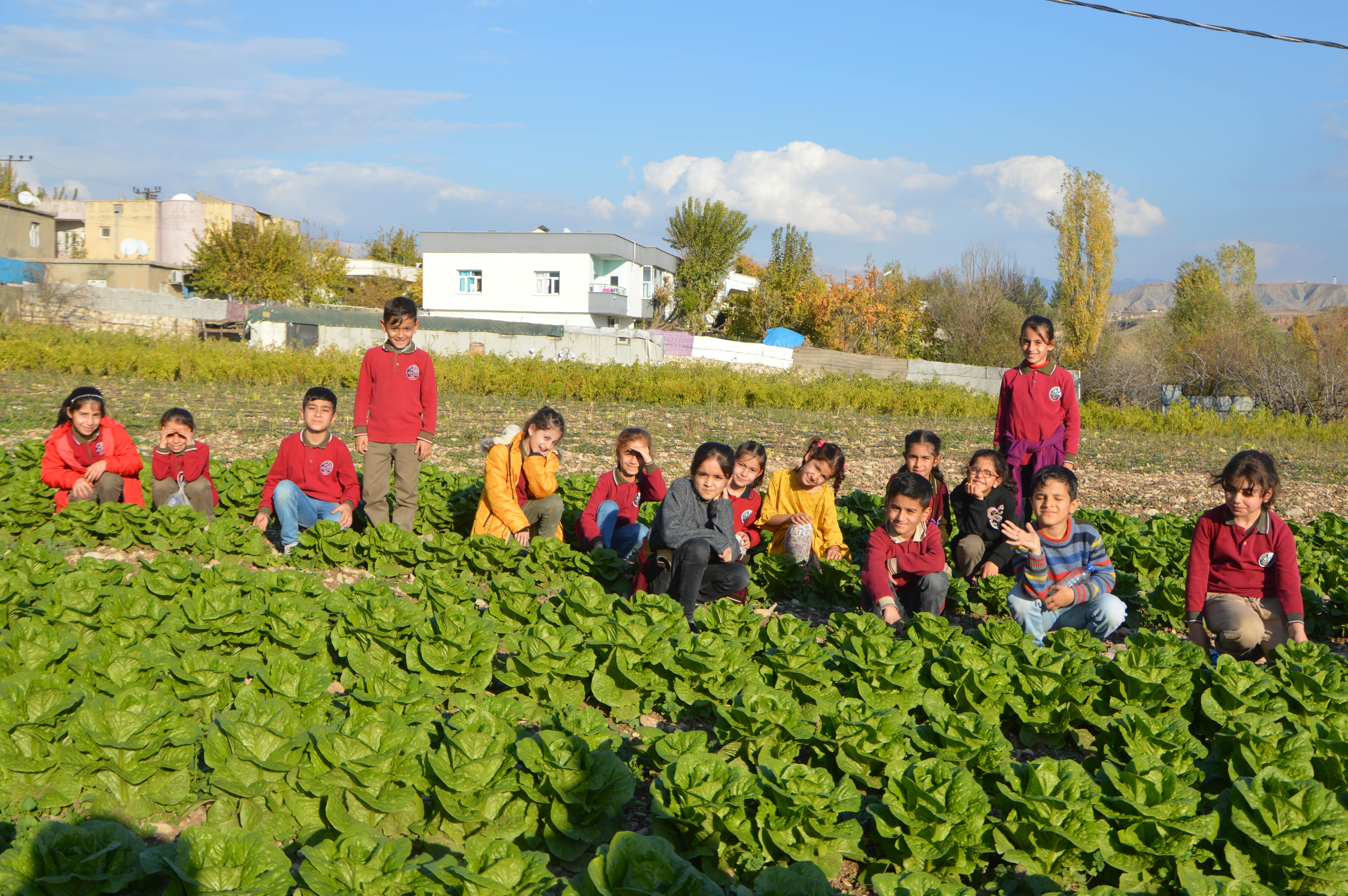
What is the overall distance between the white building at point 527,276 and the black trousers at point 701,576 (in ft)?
122

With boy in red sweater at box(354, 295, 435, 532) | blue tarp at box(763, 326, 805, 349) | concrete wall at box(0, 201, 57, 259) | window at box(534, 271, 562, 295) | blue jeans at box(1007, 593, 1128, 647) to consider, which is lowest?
blue jeans at box(1007, 593, 1128, 647)

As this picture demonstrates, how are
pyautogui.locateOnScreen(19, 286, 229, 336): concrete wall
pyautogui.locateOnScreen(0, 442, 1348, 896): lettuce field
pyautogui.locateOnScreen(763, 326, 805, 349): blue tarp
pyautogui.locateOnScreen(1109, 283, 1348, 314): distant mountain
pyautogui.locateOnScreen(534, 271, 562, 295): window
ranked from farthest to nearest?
pyautogui.locateOnScreen(1109, 283, 1348, 314): distant mountain → pyautogui.locateOnScreen(534, 271, 562, 295): window → pyautogui.locateOnScreen(763, 326, 805, 349): blue tarp → pyautogui.locateOnScreen(19, 286, 229, 336): concrete wall → pyautogui.locateOnScreen(0, 442, 1348, 896): lettuce field

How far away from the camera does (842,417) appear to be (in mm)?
18844

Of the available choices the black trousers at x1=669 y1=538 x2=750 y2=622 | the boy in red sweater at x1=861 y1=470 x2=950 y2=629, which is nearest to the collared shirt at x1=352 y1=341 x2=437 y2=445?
the black trousers at x1=669 y1=538 x2=750 y2=622

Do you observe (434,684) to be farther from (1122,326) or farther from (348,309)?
(1122,326)

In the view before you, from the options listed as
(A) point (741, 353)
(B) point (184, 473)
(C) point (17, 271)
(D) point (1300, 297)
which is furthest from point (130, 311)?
(D) point (1300, 297)

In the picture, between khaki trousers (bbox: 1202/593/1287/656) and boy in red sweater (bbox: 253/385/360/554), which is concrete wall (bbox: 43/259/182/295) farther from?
khaki trousers (bbox: 1202/593/1287/656)

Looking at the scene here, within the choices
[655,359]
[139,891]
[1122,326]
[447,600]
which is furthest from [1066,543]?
[1122,326]

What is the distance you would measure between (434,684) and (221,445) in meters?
8.33

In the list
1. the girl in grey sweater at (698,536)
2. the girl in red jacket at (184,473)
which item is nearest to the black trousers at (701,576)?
the girl in grey sweater at (698,536)

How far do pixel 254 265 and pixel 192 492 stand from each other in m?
36.7

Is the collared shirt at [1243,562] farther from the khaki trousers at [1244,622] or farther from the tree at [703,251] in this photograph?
the tree at [703,251]

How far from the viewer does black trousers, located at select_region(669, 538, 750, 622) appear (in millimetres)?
4465

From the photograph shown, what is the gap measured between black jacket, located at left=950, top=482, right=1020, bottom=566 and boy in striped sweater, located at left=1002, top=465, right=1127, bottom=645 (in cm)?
70
